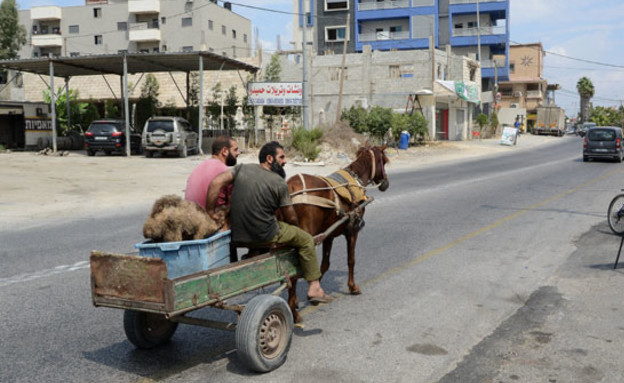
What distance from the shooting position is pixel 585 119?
111m

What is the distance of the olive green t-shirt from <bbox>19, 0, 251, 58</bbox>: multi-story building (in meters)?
63.1

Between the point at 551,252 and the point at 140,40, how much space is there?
220ft

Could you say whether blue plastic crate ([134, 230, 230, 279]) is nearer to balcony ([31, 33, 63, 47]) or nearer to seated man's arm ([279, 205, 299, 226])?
seated man's arm ([279, 205, 299, 226])

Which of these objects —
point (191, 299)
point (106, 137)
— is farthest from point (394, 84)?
point (191, 299)

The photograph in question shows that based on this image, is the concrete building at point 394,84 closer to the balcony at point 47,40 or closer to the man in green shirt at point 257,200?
the balcony at point 47,40

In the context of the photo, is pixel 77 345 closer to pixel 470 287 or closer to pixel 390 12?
pixel 470 287

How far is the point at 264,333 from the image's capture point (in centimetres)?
451

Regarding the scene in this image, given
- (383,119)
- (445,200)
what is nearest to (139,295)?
(445,200)

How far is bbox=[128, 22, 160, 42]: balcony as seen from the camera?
224 feet

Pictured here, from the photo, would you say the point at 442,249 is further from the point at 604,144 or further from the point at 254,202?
the point at 604,144

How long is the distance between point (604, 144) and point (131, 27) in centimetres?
5592

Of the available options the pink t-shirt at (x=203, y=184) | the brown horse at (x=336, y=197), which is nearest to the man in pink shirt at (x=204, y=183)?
the pink t-shirt at (x=203, y=184)

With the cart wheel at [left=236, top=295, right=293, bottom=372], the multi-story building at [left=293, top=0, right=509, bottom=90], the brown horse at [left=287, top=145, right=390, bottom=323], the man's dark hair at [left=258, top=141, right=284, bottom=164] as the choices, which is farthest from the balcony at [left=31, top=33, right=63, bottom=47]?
the cart wheel at [left=236, top=295, right=293, bottom=372]

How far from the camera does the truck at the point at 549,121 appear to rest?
68.4m
